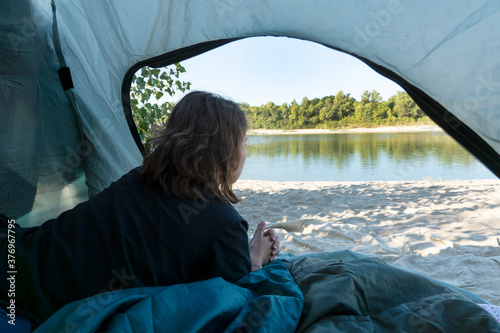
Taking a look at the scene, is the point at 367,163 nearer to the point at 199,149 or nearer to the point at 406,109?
the point at 406,109

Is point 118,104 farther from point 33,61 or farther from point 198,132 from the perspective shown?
point 198,132

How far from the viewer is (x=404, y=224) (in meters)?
2.96

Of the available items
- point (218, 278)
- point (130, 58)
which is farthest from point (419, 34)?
point (130, 58)

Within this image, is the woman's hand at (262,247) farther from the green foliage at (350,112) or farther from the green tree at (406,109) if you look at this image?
the green tree at (406,109)

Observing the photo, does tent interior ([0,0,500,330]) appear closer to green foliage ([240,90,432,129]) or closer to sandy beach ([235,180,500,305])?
sandy beach ([235,180,500,305])

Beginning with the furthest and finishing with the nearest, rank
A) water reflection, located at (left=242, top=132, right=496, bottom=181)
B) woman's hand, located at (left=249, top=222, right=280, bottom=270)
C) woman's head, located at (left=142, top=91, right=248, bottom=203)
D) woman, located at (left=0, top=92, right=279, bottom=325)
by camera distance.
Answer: water reflection, located at (left=242, top=132, right=496, bottom=181)
woman's hand, located at (left=249, top=222, right=280, bottom=270)
woman's head, located at (left=142, top=91, right=248, bottom=203)
woman, located at (left=0, top=92, right=279, bottom=325)

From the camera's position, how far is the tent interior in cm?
131

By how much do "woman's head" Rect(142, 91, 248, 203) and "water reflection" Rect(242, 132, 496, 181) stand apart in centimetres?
502

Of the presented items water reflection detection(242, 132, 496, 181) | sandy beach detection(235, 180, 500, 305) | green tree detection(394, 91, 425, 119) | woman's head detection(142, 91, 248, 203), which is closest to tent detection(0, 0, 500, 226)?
woman's head detection(142, 91, 248, 203)

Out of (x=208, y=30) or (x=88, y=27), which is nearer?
(x=208, y=30)

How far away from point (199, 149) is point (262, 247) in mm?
494

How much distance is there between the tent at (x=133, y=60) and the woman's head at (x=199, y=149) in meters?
0.69

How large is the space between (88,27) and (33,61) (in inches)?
12.8

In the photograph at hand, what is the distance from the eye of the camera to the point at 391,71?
4.86 ft
